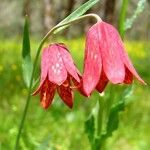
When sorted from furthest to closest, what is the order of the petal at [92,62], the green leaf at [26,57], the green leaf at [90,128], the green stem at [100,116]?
the green leaf at [90,128] → the green stem at [100,116] → the green leaf at [26,57] → the petal at [92,62]

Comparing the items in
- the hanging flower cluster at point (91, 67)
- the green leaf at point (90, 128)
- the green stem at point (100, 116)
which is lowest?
the green leaf at point (90, 128)

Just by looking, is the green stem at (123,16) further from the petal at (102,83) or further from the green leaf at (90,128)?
the petal at (102,83)

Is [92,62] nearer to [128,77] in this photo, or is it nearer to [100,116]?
[128,77]

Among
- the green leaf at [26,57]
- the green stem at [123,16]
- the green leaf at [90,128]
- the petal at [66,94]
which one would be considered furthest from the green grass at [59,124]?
the green stem at [123,16]

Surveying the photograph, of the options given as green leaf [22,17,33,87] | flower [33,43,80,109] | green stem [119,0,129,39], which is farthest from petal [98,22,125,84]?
green stem [119,0,129,39]

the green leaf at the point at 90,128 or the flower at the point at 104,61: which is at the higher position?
the flower at the point at 104,61

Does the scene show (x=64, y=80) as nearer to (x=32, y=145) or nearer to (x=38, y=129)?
(x=32, y=145)

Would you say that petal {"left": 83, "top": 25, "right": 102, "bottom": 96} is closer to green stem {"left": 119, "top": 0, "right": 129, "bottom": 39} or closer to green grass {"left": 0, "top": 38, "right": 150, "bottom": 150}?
green stem {"left": 119, "top": 0, "right": 129, "bottom": 39}
